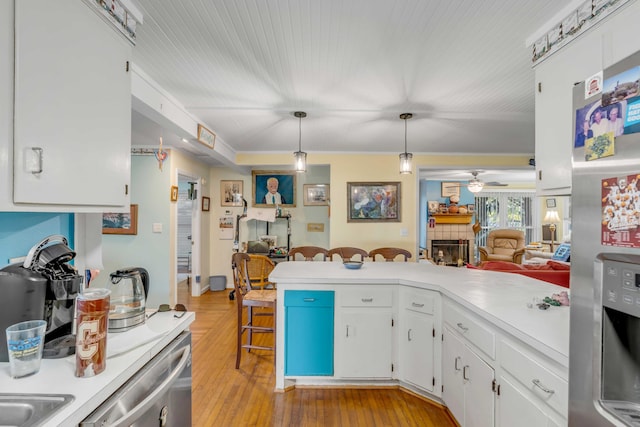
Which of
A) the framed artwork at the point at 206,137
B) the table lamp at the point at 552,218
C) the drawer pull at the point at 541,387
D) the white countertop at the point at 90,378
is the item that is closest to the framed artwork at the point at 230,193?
the framed artwork at the point at 206,137

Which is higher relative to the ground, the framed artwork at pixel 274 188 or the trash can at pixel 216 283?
the framed artwork at pixel 274 188

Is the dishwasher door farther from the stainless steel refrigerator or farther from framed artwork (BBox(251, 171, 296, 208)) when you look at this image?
framed artwork (BBox(251, 171, 296, 208))

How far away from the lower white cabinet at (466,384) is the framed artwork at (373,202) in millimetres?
2659

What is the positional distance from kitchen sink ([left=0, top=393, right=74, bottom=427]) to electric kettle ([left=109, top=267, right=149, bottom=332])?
0.50 metres

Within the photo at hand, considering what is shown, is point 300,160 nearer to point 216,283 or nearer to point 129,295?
point 129,295

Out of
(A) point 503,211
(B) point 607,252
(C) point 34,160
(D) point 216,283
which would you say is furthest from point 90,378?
(A) point 503,211

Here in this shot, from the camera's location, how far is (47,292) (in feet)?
3.61

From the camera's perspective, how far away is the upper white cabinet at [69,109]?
0.99m

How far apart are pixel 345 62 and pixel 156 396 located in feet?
6.95

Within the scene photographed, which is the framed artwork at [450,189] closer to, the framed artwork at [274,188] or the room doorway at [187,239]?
the framed artwork at [274,188]

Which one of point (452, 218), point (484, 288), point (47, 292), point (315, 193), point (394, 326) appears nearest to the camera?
point (47, 292)

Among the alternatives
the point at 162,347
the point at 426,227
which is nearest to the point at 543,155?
the point at 162,347

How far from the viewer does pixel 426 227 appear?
8234 millimetres

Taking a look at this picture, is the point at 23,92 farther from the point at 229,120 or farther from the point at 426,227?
the point at 426,227
